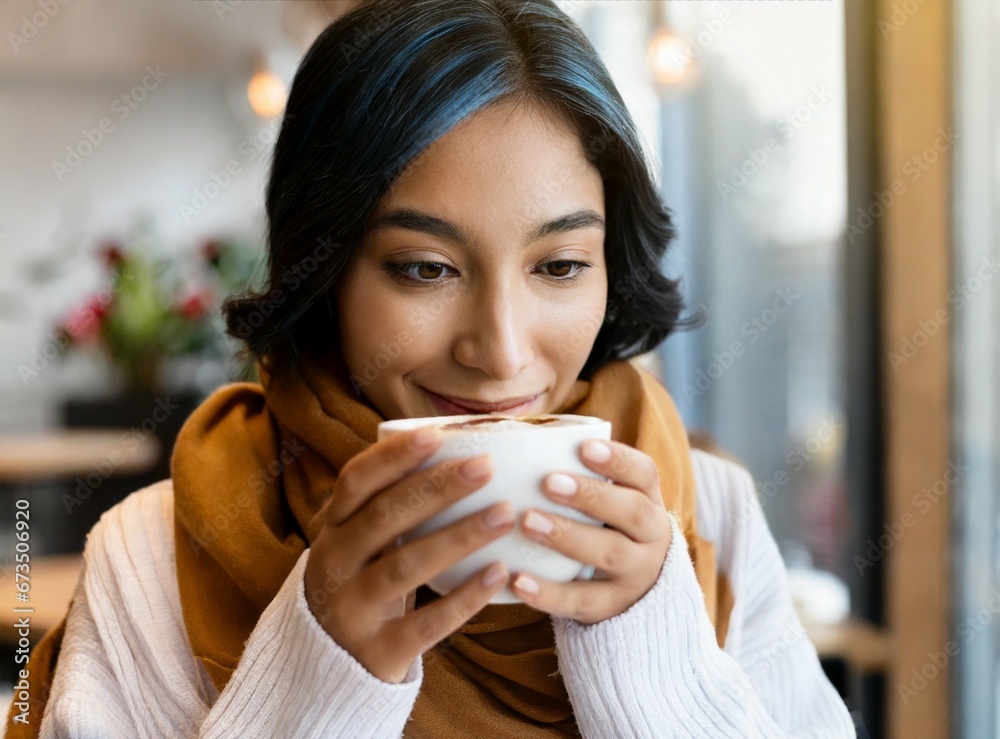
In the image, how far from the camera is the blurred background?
196 centimetres

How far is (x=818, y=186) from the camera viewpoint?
9.10 ft

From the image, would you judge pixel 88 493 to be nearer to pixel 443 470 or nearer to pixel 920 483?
pixel 920 483

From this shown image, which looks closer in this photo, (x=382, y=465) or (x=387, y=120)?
(x=382, y=465)

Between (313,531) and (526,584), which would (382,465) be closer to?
(526,584)

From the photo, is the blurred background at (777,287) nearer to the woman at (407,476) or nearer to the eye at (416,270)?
the woman at (407,476)

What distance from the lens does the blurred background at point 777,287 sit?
6.42 feet

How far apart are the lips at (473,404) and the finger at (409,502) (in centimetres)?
31

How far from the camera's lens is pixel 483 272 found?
1.02 meters

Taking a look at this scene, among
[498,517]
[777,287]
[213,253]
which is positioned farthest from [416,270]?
[213,253]

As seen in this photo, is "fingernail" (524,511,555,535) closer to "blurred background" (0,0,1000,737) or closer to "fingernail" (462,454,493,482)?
"fingernail" (462,454,493,482)

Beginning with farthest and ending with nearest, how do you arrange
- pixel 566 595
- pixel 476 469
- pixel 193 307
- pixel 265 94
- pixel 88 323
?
pixel 265 94
pixel 193 307
pixel 88 323
pixel 566 595
pixel 476 469

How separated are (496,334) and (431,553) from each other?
12.9 inches

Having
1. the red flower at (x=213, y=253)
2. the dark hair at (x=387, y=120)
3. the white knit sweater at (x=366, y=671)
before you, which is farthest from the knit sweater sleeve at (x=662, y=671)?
the red flower at (x=213, y=253)

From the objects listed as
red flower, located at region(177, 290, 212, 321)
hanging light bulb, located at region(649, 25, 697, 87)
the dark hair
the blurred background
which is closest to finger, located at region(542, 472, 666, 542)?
the dark hair
